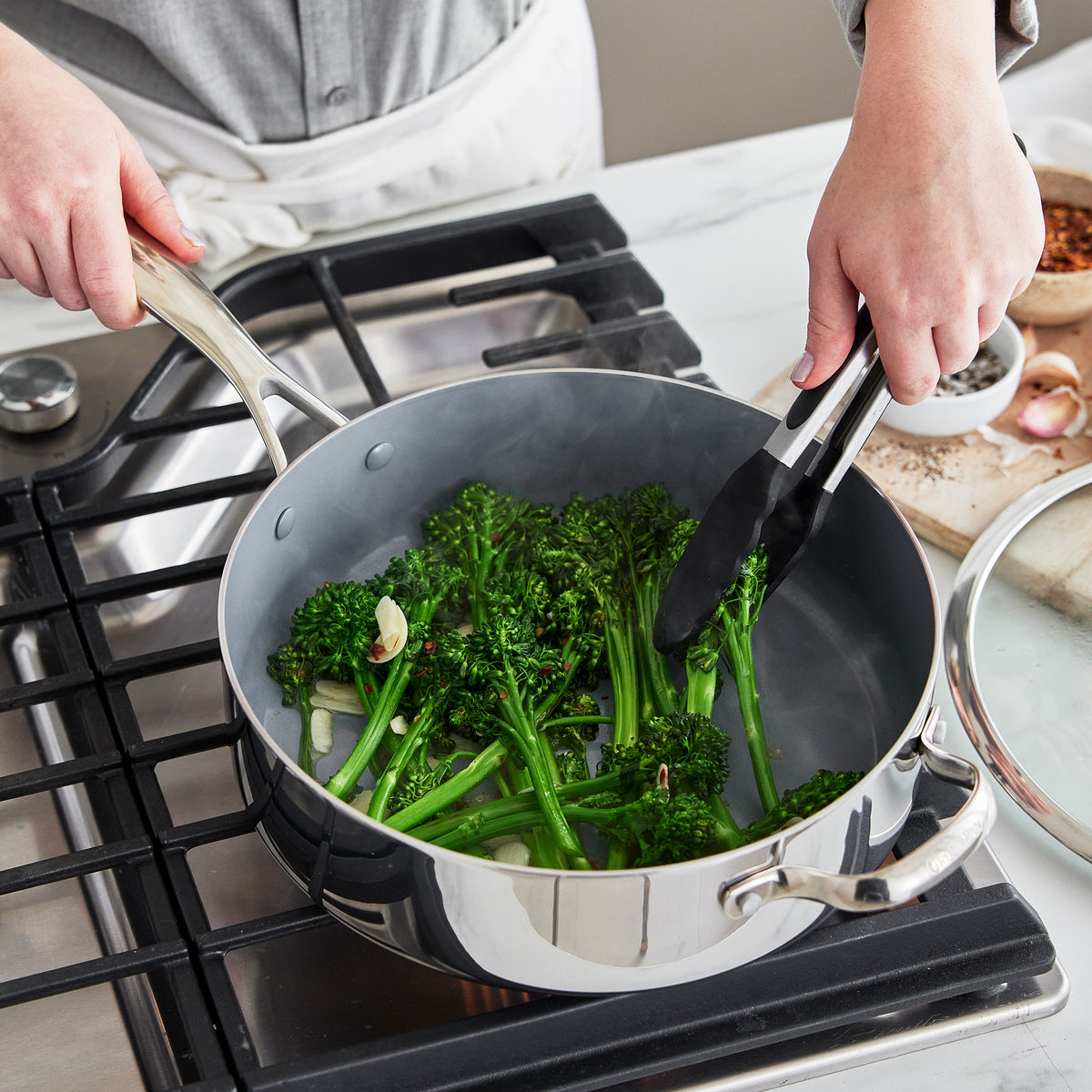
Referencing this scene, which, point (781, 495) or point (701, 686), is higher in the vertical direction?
point (781, 495)

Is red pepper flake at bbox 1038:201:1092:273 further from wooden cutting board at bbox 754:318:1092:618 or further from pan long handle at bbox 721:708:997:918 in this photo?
pan long handle at bbox 721:708:997:918

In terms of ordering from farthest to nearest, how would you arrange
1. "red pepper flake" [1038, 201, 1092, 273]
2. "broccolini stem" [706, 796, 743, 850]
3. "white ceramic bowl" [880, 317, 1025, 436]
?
"red pepper flake" [1038, 201, 1092, 273] < "white ceramic bowl" [880, 317, 1025, 436] < "broccolini stem" [706, 796, 743, 850]

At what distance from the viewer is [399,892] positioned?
1.99 ft

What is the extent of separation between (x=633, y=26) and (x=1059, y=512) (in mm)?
2161

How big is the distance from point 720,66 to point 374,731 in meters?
2.55

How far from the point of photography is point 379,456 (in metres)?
0.92

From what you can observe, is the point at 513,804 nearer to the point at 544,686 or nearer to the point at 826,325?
the point at 544,686

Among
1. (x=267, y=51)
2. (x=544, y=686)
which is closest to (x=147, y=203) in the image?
(x=267, y=51)

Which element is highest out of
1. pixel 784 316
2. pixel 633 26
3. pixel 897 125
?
pixel 897 125

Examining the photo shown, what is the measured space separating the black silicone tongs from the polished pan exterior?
0.22ft

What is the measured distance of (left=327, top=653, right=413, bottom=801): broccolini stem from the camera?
76 centimetres

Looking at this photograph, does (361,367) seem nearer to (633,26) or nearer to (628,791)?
(628,791)

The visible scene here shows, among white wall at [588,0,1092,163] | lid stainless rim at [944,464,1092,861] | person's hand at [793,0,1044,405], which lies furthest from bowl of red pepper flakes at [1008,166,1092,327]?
white wall at [588,0,1092,163]

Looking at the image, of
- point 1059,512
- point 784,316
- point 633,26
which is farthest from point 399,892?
point 633,26
